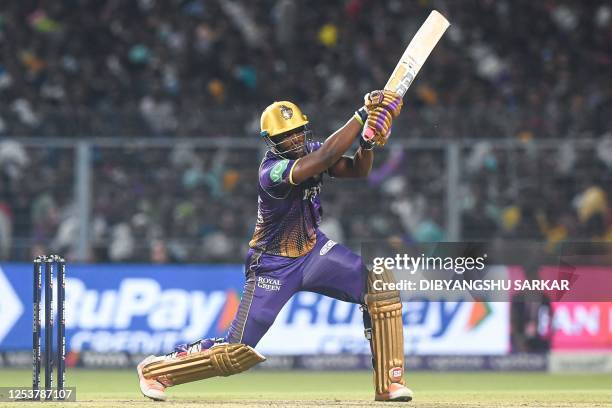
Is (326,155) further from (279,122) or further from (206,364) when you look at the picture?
(206,364)

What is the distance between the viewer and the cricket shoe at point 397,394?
8.92 meters

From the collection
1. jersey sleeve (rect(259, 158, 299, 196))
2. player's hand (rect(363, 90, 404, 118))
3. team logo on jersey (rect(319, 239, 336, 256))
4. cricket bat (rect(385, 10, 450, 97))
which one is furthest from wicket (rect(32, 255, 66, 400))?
cricket bat (rect(385, 10, 450, 97))

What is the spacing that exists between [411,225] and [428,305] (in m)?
1.06

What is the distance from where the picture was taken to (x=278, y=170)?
28.3 ft

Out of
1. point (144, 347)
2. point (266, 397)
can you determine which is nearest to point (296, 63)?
point (144, 347)

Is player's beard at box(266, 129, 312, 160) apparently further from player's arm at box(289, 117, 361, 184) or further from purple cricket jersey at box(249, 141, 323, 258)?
player's arm at box(289, 117, 361, 184)

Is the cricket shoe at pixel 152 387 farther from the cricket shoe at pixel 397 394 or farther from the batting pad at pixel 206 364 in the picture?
the cricket shoe at pixel 397 394

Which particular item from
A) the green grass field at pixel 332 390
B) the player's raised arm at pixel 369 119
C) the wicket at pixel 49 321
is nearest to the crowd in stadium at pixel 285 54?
the green grass field at pixel 332 390

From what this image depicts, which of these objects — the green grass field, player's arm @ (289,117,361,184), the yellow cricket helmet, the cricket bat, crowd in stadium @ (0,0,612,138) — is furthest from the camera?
crowd in stadium @ (0,0,612,138)

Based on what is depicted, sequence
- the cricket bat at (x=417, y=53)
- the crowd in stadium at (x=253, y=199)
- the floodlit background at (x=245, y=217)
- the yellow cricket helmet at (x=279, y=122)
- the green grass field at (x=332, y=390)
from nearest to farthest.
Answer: the cricket bat at (x=417, y=53) → the yellow cricket helmet at (x=279, y=122) → the green grass field at (x=332, y=390) → the floodlit background at (x=245, y=217) → the crowd in stadium at (x=253, y=199)

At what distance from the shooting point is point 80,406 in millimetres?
8711

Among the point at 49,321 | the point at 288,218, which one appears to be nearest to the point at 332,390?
the point at 288,218

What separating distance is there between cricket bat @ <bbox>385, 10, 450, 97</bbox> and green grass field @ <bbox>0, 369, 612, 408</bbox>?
86.8 inches

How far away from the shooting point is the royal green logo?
339 inches
